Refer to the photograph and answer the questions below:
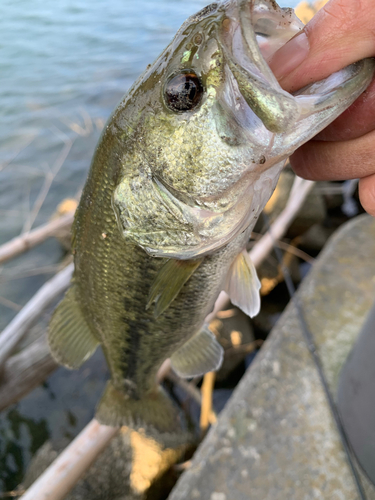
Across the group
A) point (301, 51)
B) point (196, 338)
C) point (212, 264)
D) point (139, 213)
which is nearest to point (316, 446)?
point (196, 338)

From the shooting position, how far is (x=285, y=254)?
4719mm

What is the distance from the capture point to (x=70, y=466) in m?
1.92

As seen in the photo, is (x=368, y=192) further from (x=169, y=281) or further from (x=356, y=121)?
(x=169, y=281)

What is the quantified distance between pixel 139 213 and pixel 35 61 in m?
11.6

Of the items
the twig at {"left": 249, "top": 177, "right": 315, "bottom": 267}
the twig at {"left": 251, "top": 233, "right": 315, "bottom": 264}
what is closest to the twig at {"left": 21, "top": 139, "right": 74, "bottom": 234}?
the twig at {"left": 251, "top": 233, "right": 315, "bottom": 264}

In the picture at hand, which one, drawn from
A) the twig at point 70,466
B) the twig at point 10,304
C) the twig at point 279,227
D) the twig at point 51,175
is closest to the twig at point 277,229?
the twig at point 279,227

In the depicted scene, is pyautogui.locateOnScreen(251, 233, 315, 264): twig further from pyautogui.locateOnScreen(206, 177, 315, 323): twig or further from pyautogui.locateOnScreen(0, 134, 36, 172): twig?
pyautogui.locateOnScreen(0, 134, 36, 172): twig

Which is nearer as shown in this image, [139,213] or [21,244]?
[139,213]

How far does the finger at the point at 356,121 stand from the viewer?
97 cm

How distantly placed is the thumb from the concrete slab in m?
1.95

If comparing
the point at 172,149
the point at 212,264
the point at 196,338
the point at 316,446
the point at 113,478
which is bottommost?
the point at 113,478

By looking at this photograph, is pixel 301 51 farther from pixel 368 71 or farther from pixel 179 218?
pixel 179 218

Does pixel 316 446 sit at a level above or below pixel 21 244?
below

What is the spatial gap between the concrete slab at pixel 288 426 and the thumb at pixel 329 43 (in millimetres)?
1951
